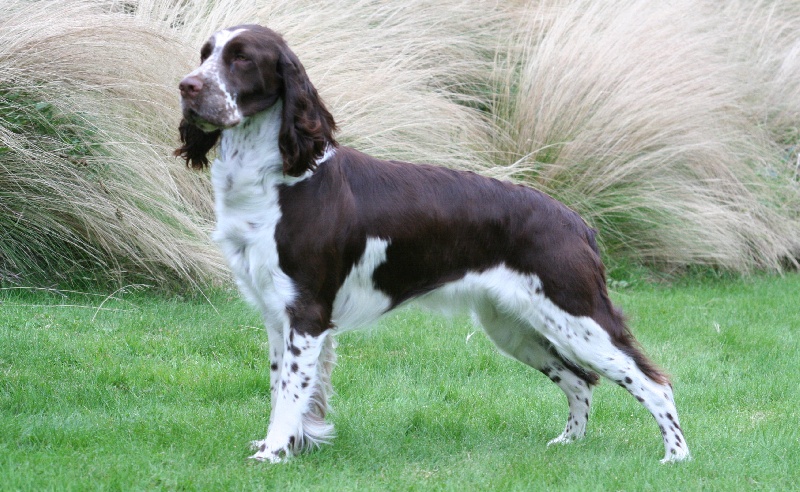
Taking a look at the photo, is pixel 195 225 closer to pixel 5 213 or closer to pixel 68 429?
pixel 5 213

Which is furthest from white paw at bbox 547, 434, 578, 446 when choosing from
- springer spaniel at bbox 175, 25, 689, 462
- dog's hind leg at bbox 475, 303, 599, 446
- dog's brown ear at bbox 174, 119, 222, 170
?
dog's brown ear at bbox 174, 119, 222, 170

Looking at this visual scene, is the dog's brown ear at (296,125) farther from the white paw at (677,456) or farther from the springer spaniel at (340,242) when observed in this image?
the white paw at (677,456)

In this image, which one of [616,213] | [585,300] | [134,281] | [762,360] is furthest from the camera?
[616,213]

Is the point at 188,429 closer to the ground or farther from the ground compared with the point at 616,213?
farther from the ground

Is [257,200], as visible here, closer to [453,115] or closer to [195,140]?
[195,140]

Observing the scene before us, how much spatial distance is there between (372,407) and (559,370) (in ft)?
2.92

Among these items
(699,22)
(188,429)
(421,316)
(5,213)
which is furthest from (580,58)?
(188,429)

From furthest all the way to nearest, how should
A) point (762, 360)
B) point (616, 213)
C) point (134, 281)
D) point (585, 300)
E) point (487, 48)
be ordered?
point (487, 48), point (616, 213), point (134, 281), point (762, 360), point (585, 300)

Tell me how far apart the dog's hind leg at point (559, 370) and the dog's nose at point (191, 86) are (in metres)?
1.55

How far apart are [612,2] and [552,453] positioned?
6026 millimetres

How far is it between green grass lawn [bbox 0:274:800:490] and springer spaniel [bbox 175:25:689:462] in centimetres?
27

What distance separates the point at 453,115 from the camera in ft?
26.2

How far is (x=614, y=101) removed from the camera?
8133mm

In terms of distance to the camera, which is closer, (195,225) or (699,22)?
(195,225)
